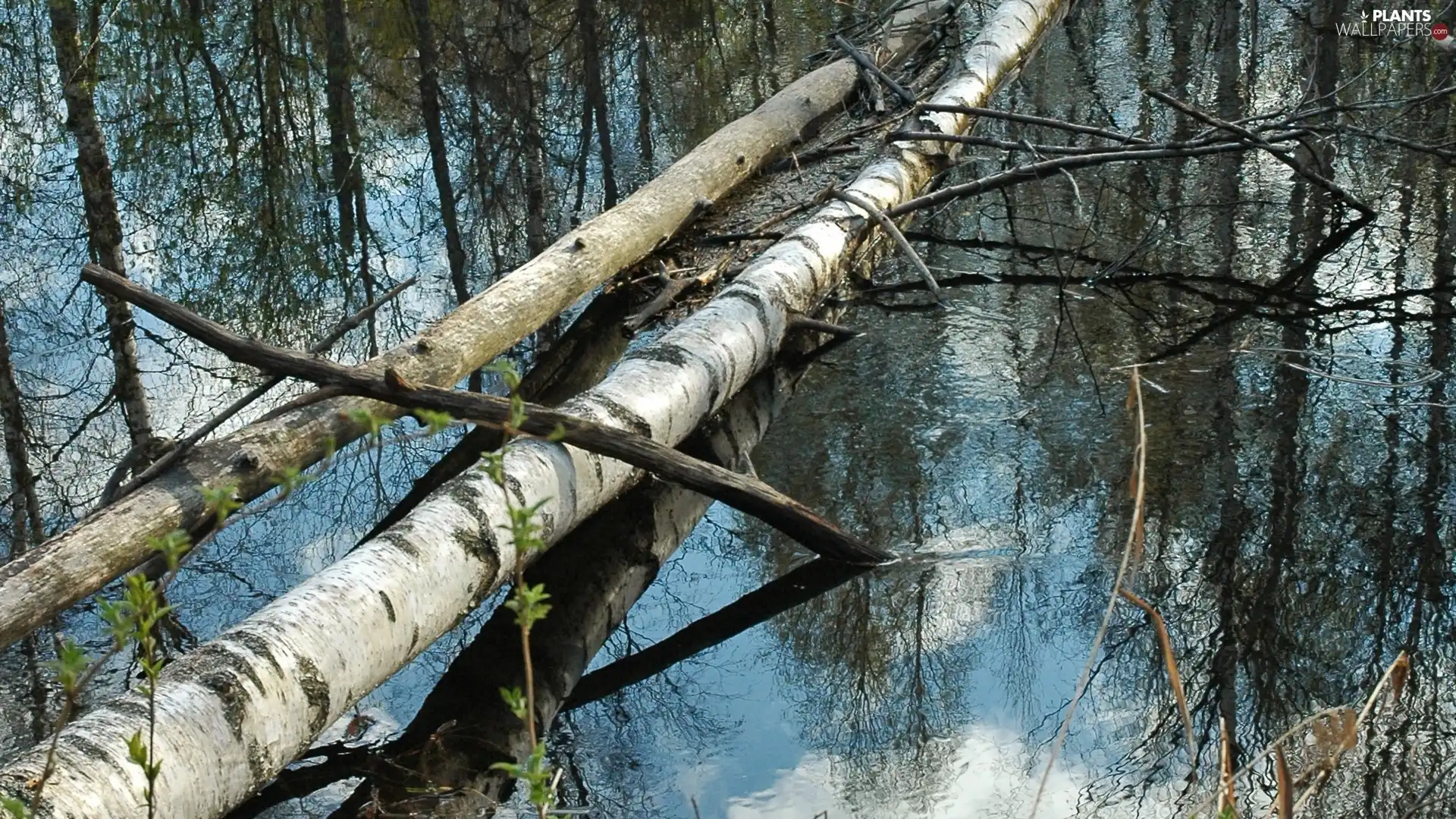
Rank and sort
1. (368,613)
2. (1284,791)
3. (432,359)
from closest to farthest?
(1284,791) → (368,613) → (432,359)

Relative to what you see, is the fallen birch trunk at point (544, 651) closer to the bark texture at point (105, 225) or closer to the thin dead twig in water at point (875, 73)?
the bark texture at point (105, 225)

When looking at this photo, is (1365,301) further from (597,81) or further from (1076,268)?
(597,81)

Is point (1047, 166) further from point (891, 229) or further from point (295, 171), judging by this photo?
point (295, 171)

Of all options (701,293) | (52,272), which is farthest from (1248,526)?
(52,272)

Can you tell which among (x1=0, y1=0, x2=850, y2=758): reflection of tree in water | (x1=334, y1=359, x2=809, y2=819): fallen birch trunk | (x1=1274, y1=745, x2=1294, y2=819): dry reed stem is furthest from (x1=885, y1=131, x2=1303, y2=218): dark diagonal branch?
(x1=1274, y1=745, x2=1294, y2=819): dry reed stem

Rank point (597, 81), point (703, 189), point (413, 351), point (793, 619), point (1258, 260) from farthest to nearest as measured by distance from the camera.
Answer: point (597, 81), point (703, 189), point (1258, 260), point (413, 351), point (793, 619)

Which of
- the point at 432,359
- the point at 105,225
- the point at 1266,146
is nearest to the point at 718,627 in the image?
the point at 432,359

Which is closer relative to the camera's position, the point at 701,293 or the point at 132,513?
the point at 132,513

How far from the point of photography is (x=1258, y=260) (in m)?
6.54

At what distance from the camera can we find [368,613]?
3473mm

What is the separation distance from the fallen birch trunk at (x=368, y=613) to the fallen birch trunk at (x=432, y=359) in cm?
39

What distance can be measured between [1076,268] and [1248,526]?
2504mm

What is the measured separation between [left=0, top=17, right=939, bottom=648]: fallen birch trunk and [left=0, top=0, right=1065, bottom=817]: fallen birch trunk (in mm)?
386

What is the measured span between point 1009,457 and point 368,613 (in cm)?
239
